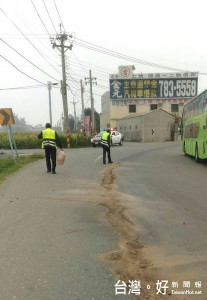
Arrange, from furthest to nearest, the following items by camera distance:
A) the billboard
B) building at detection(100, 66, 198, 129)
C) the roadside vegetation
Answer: the billboard → building at detection(100, 66, 198, 129) → the roadside vegetation

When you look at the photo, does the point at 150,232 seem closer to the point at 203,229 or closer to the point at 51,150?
the point at 203,229

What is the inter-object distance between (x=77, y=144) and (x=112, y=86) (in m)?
26.1

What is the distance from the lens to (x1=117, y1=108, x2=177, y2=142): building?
166 ft

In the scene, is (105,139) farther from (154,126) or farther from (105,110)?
(105,110)

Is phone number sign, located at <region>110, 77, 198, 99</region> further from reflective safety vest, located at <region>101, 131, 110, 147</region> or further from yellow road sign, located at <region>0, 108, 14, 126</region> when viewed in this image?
yellow road sign, located at <region>0, 108, 14, 126</region>

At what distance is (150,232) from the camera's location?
251 inches

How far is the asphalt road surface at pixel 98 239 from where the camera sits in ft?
14.0

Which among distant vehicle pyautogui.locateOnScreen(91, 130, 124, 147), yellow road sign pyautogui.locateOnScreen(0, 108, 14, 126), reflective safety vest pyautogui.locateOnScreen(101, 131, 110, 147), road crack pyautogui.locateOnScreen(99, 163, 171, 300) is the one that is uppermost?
yellow road sign pyautogui.locateOnScreen(0, 108, 14, 126)

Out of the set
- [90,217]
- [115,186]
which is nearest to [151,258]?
[90,217]

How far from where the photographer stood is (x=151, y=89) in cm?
6444

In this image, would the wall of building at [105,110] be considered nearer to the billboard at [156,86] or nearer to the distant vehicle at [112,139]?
the billboard at [156,86]

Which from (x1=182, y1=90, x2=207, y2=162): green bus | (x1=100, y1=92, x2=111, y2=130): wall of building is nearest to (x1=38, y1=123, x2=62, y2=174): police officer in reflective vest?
(x1=182, y1=90, x2=207, y2=162): green bus

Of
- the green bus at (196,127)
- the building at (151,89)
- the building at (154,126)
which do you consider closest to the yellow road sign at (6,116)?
the green bus at (196,127)

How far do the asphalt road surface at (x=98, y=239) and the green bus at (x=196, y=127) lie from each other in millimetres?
6907
